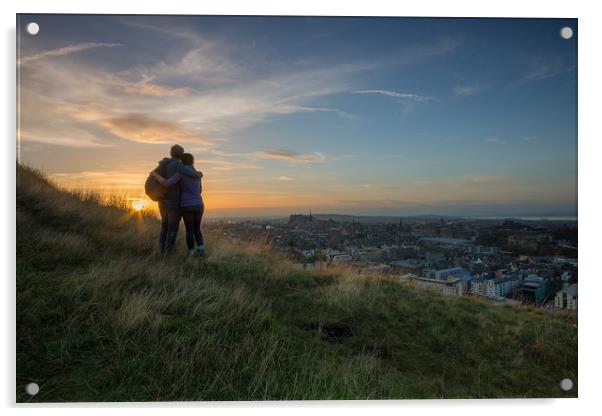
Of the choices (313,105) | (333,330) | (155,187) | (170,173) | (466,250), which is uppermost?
(313,105)

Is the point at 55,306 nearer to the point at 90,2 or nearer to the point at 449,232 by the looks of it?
the point at 90,2

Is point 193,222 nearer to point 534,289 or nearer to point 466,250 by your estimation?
point 466,250

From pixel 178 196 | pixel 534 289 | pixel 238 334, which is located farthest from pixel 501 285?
pixel 178 196

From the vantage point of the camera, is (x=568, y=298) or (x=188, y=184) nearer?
(x=568, y=298)

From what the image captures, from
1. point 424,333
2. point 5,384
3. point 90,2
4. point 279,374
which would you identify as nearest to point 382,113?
point 424,333

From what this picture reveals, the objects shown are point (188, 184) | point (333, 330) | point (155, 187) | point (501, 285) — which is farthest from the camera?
point (188, 184)

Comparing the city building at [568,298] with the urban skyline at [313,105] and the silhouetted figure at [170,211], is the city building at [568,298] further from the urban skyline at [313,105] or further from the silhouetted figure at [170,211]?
the silhouetted figure at [170,211]

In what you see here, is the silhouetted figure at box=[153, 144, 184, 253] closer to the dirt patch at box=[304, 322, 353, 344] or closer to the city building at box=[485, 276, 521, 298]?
the dirt patch at box=[304, 322, 353, 344]

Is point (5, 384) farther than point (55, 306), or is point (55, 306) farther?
point (5, 384)
